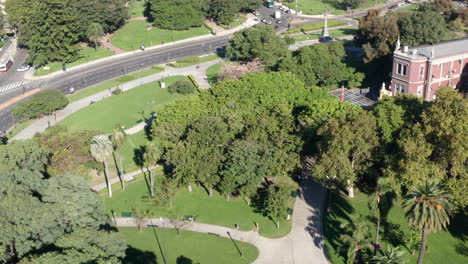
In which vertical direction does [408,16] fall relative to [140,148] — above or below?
above

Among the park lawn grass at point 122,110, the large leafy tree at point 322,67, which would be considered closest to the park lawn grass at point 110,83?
the park lawn grass at point 122,110

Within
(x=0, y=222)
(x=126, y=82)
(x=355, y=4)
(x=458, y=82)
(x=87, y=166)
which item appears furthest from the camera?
(x=355, y=4)

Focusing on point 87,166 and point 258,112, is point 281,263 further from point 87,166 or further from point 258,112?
point 87,166

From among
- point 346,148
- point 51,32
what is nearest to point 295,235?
point 346,148

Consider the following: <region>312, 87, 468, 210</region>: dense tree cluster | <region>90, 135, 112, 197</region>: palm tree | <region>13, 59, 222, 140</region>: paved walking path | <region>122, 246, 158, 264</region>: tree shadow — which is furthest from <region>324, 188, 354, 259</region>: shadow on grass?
<region>13, 59, 222, 140</region>: paved walking path

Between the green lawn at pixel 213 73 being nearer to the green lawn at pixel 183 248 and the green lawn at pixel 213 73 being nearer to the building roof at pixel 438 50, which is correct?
the building roof at pixel 438 50

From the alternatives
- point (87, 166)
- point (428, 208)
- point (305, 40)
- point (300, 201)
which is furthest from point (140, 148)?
point (305, 40)

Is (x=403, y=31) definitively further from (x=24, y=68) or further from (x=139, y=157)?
(x=24, y=68)
